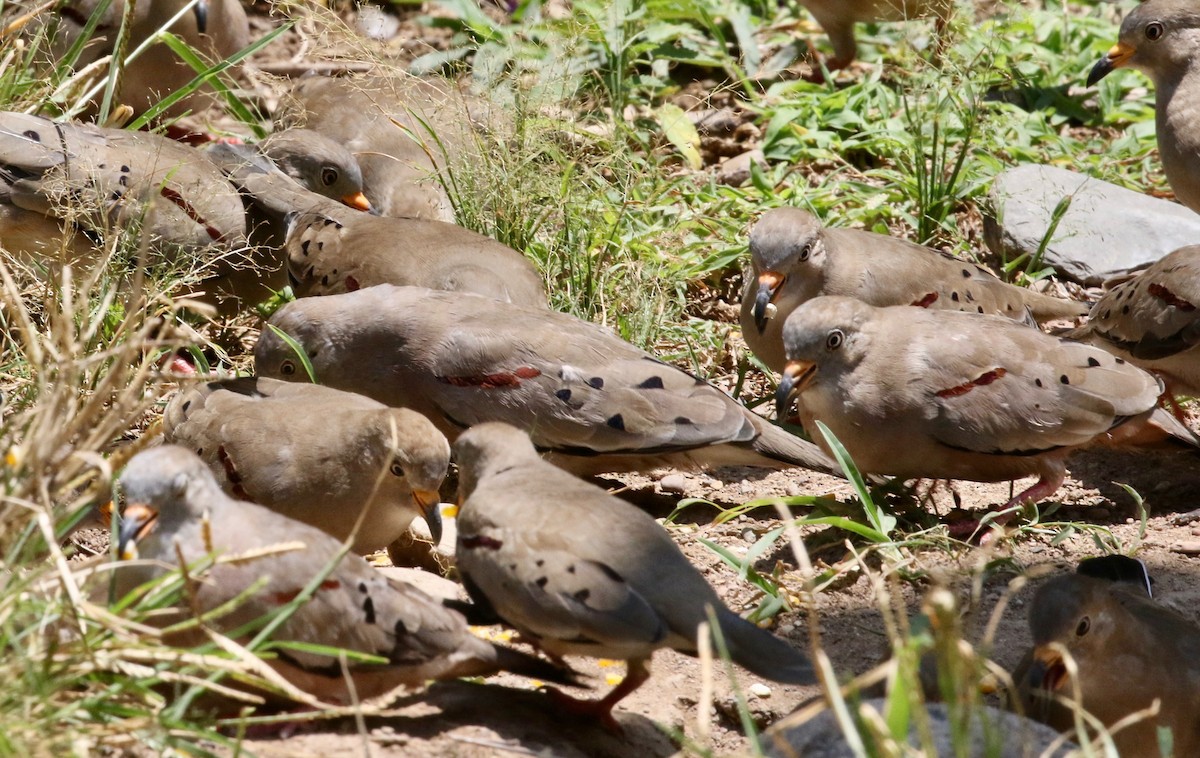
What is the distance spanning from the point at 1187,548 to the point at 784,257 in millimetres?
1833

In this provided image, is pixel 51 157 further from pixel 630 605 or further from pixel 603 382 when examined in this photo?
Result: pixel 630 605

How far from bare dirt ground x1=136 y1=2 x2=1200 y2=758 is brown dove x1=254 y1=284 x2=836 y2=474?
32 cm

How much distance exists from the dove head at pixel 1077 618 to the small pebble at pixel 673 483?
178 cm

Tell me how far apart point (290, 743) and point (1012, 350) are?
9.85ft

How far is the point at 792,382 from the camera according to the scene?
17.4 feet

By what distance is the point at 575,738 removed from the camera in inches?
152

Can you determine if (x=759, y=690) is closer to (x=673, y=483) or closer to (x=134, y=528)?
(x=673, y=483)

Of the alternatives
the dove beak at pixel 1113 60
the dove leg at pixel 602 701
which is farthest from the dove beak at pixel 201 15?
the dove leg at pixel 602 701

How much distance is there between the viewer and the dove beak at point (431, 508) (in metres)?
4.56

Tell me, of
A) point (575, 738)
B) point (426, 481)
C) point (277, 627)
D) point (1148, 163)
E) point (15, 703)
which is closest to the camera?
point (15, 703)

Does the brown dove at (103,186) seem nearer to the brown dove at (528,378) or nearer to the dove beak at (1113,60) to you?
the brown dove at (528,378)

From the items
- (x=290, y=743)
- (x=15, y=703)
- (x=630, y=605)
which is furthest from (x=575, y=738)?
(x=15, y=703)

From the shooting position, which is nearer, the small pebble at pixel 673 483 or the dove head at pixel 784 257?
the small pebble at pixel 673 483

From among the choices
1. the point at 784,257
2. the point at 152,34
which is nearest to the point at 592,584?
the point at 784,257
